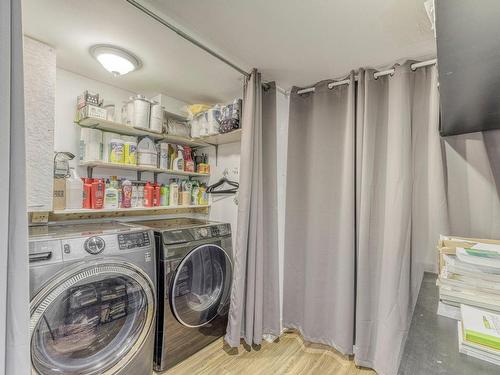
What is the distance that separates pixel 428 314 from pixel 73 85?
2751mm

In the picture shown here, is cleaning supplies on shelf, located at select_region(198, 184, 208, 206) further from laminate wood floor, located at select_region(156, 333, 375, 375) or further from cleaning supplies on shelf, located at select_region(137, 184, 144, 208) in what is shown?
laminate wood floor, located at select_region(156, 333, 375, 375)

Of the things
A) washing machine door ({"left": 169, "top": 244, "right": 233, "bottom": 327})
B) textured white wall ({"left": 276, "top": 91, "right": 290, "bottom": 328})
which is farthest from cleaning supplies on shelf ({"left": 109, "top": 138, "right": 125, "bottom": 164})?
textured white wall ({"left": 276, "top": 91, "right": 290, "bottom": 328})

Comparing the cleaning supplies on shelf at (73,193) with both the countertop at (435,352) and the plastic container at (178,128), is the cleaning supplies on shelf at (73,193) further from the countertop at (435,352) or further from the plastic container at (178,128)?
the countertop at (435,352)

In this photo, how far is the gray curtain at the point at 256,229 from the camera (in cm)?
191

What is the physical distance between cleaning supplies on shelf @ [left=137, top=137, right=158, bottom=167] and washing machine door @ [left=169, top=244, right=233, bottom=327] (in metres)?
0.89

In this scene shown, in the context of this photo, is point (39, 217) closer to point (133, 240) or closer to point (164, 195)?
point (133, 240)

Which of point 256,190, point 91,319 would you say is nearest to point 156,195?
point 256,190

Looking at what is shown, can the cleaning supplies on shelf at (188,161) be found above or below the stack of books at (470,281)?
above

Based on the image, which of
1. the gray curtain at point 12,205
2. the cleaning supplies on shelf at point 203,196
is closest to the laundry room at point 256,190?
the gray curtain at point 12,205

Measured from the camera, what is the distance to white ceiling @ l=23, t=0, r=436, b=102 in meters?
1.27

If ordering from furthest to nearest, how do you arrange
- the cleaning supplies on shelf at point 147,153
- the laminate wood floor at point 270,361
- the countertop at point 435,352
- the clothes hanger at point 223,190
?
the clothes hanger at point 223,190 < the cleaning supplies on shelf at point 147,153 < the laminate wood floor at point 270,361 < the countertop at point 435,352

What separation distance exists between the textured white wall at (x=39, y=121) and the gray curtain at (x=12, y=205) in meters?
0.88

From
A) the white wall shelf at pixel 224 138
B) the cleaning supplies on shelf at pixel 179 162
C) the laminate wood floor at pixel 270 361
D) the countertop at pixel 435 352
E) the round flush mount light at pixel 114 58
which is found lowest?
the laminate wood floor at pixel 270 361

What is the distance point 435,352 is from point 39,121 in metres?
2.19
